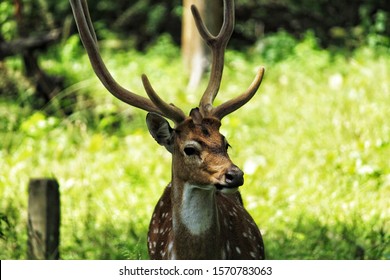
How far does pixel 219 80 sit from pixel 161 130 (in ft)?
2.01

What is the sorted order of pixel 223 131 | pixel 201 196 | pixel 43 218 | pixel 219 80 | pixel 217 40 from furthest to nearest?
1. pixel 223 131
2. pixel 43 218
3. pixel 217 40
4. pixel 219 80
5. pixel 201 196

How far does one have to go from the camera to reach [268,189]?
820 cm

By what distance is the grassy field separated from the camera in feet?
23.2

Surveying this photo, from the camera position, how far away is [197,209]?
4.90 meters

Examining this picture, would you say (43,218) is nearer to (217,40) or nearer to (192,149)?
(217,40)

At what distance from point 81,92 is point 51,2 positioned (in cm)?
596

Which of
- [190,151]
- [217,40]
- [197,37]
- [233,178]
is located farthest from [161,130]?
[197,37]

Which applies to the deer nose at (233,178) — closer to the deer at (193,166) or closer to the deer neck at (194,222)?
the deer at (193,166)

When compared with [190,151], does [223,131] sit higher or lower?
higher

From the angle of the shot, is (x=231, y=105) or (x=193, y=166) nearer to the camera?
(x=193, y=166)

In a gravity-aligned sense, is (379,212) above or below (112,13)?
below

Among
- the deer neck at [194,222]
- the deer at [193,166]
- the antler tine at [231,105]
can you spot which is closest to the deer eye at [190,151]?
the deer at [193,166]

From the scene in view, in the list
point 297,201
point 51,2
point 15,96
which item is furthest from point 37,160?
point 51,2
